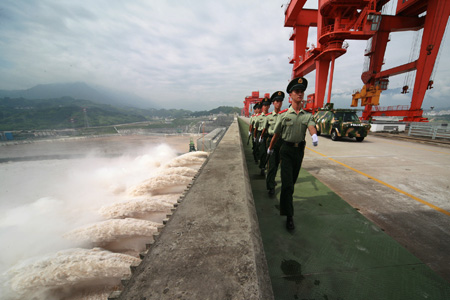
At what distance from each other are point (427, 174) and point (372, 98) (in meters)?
19.6

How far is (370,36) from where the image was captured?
15172mm

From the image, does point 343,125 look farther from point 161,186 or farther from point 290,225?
point 161,186

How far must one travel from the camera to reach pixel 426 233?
7.39 ft

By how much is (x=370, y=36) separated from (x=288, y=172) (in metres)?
20.5

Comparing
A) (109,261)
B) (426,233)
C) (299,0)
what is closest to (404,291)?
(426,233)

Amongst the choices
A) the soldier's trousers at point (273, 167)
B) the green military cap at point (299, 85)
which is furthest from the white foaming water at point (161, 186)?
the green military cap at point (299, 85)

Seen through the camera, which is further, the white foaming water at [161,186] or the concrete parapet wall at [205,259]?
the white foaming water at [161,186]

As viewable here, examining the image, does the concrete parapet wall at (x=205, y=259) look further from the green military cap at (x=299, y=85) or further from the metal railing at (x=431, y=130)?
the metal railing at (x=431, y=130)

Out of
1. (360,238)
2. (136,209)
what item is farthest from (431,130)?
(136,209)

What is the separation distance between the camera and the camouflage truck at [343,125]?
919 centimetres

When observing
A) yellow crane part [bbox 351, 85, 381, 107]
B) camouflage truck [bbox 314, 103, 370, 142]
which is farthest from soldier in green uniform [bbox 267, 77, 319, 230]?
yellow crane part [bbox 351, 85, 381, 107]

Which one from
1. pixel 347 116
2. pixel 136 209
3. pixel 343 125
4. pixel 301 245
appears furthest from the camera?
pixel 347 116

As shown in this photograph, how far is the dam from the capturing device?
3.38 ft

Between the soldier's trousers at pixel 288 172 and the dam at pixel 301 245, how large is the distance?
0.96 ft
